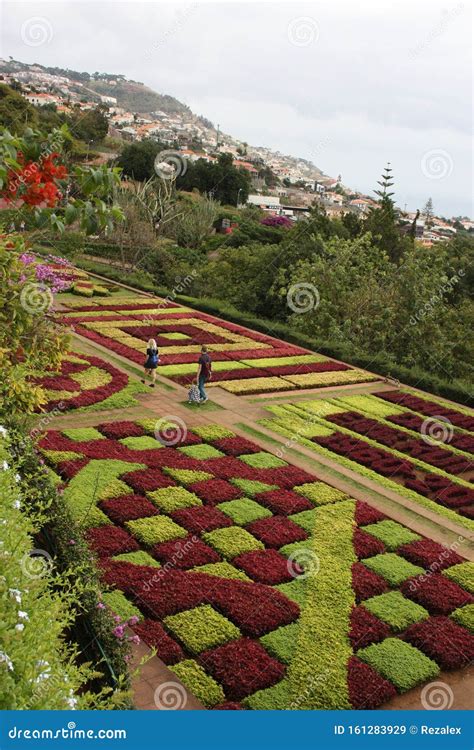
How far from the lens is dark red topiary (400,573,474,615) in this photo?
845cm

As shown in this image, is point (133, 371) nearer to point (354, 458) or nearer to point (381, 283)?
point (354, 458)

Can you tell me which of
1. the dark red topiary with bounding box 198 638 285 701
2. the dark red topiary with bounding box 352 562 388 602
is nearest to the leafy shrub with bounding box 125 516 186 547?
the dark red topiary with bounding box 198 638 285 701

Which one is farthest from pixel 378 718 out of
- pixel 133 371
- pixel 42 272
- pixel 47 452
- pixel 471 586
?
pixel 133 371

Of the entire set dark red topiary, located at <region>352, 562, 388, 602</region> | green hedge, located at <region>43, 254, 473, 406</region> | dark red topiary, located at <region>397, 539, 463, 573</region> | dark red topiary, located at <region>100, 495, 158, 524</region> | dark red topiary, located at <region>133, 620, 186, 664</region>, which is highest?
green hedge, located at <region>43, 254, 473, 406</region>

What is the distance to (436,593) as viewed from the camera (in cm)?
869

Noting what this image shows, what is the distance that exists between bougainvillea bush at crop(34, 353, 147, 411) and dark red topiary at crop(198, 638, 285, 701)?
24.6ft

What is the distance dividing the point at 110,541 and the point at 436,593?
4.11 meters

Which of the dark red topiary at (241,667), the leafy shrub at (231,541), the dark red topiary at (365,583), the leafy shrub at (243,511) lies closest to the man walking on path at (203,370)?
the leafy shrub at (243,511)

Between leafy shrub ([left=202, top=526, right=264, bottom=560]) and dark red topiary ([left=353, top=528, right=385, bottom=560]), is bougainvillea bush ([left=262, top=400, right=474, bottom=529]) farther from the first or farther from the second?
leafy shrub ([left=202, top=526, right=264, bottom=560])

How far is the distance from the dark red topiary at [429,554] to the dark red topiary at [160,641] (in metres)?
3.88

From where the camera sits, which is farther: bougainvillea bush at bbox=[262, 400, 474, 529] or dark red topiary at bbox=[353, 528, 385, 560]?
bougainvillea bush at bbox=[262, 400, 474, 529]

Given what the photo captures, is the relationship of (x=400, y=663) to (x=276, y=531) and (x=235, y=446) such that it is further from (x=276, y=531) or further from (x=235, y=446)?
(x=235, y=446)

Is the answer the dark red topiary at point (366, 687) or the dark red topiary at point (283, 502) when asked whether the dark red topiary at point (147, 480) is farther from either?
the dark red topiary at point (366, 687)

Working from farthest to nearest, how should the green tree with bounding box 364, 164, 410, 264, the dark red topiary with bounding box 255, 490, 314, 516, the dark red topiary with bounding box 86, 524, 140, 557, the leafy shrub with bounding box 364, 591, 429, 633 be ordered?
the green tree with bounding box 364, 164, 410, 264 → the dark red topiary with bounding box 255, 490, 314, 516 → the dark red topiary with bounding box 86, 524, 140, 557 → the leafy shrub with bounding box 364, 591, 429, 633
